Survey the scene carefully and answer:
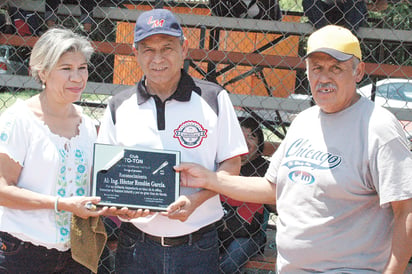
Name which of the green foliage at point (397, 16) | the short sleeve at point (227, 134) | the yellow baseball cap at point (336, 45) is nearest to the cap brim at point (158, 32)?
the short sleeve at point (227, 134)

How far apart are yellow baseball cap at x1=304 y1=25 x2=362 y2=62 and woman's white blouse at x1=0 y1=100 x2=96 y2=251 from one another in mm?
1175

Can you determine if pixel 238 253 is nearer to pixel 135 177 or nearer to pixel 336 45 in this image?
pixel 135 177

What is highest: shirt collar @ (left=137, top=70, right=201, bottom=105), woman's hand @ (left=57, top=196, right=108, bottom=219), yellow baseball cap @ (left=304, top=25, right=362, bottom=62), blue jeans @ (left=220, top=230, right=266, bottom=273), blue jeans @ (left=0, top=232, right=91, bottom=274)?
yellow baseball cap @ (left=304, top=25, right=362, bottom=62)

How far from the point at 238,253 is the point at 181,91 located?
1.67 metres

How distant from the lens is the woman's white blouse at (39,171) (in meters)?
2.25

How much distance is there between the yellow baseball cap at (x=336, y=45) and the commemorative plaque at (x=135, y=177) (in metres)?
0.76

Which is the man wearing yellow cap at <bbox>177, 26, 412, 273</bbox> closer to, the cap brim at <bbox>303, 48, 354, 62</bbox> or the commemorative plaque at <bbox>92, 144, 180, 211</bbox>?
the cap brim at <bbox>303, 48, 354, 62</bbox>

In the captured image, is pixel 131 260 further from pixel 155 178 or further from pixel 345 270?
pixel 345 270

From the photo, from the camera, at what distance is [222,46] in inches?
244

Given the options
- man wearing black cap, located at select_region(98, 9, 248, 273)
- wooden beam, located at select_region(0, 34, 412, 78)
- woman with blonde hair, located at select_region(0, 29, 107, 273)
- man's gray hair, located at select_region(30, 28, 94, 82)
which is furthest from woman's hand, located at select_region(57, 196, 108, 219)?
wooden beam, located at select_region(0, 34, 412, 78)

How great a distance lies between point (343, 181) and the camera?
1.91 m

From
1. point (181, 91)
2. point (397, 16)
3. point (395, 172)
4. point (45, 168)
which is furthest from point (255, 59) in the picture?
point (397, 16)

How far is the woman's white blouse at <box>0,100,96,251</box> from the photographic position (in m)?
2.25

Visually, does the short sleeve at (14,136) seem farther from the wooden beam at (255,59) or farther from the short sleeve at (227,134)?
the wooden beam at (255,59)
